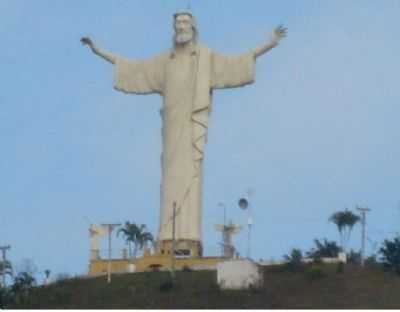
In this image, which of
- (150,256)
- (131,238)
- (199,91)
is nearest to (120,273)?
(150,256)

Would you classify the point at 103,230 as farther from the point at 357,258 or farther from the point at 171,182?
the point at 357,258

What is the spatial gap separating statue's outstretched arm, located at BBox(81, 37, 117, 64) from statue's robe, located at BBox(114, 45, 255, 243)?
202cm

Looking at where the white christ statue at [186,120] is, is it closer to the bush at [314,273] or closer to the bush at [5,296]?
the bush at [314,273]

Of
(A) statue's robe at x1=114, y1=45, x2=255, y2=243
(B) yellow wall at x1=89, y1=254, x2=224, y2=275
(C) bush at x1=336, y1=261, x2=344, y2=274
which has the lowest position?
(C) bush at x1=336, y1=261, x2=344, y2=274

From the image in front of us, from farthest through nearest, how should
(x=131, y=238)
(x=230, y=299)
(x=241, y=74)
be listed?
(x=131, y=238)
(x=241, y=74)
(x=230, y=299)

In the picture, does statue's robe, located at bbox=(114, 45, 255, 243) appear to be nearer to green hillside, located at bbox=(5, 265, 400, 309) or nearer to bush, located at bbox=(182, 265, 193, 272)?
bush, located at bbox=(182, 265, 193, 272)

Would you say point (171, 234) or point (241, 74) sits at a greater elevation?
point (241, 74)

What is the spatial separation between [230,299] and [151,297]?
249 centimetres

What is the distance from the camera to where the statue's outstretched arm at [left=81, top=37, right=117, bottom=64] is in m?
78.9

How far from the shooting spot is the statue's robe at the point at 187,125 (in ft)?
255

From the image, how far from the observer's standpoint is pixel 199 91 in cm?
7769

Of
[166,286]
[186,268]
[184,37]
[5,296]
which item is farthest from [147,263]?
[5,296]

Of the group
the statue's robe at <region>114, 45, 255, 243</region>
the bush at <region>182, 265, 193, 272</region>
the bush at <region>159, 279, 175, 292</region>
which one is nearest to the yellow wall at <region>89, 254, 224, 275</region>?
the bush at <region>182, 265, 193, 272</region>

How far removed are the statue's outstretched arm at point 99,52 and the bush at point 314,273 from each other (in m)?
10.5
